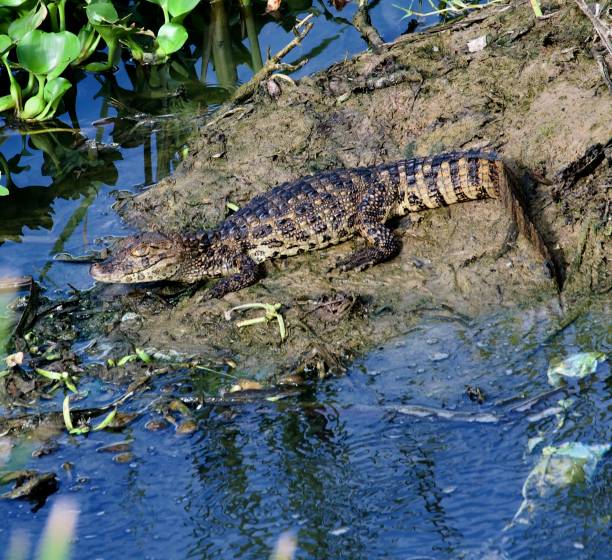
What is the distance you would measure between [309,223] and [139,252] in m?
1.22

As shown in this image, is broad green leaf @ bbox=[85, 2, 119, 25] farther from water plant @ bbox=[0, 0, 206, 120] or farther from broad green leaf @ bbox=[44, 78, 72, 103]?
broad green leaf @ bbox=[44, 78, 72, 103]

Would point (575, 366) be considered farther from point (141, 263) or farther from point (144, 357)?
point (141, 263)

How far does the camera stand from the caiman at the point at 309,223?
21.5 ft

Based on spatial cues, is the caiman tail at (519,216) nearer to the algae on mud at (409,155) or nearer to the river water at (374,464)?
the algae on mud at (409,155)

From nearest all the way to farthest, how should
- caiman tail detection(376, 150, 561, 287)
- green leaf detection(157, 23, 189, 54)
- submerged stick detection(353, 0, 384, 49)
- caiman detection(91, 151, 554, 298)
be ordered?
caiman tail detection(376, 150, 561, 287)
caiman detection(91, 151, 554, 298)
submerged stick detection(353, 0, 384, 49)
green leaf detection(157, 23, 189, 54)

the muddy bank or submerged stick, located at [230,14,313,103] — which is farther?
submerged stick, located at [230,14,313,103]

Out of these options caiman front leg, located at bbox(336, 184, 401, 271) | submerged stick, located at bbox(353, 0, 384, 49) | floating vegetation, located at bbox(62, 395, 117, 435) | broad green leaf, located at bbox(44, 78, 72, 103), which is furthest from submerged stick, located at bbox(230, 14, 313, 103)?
floating vegetation, located at bbox(62, 395, 117, 435)

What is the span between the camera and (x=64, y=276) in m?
7.00

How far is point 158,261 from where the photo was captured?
21.7 ft

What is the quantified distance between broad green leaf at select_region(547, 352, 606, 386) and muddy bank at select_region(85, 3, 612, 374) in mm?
527

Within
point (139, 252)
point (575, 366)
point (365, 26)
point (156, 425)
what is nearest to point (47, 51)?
point (139, 252)

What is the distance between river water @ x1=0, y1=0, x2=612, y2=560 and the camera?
4.23m

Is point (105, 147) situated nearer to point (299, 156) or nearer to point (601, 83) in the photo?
point (299, 156)

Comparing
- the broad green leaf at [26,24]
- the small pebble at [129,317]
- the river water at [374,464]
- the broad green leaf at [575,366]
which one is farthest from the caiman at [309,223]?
the broad green leaf at [26,24]
